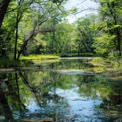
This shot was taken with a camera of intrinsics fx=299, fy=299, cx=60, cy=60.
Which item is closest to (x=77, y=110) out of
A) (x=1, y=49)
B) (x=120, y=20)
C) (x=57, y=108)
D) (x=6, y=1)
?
(x=57, y=108)

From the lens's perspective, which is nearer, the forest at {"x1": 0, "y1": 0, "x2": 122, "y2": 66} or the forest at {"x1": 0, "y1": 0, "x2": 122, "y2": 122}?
the forest at {"x1": 0, "y1": 0, "x2": 122, "y2": 122}

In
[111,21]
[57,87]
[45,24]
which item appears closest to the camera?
[57,87]

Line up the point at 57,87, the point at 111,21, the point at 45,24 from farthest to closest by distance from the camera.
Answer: the point at 45,24 → the point at 111,21 → the point at 57,87

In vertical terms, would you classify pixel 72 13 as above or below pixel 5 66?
above

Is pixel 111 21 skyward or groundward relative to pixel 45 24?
groundward

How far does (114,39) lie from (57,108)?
2785cm

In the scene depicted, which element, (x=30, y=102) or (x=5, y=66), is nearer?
(x=30, y=102)

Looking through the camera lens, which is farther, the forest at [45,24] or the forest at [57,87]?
the forest at [45,24]

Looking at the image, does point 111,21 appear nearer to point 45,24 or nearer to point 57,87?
point 45,24

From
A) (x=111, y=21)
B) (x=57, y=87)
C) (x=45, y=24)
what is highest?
(x=45, y=24)

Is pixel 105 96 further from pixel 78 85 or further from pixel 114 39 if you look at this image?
pixel 114 39

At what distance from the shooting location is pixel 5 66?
124 feet

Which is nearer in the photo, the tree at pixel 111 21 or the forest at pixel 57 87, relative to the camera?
the forest at pixel 57 87

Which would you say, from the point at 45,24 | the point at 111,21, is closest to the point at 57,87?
the point at 111,21
